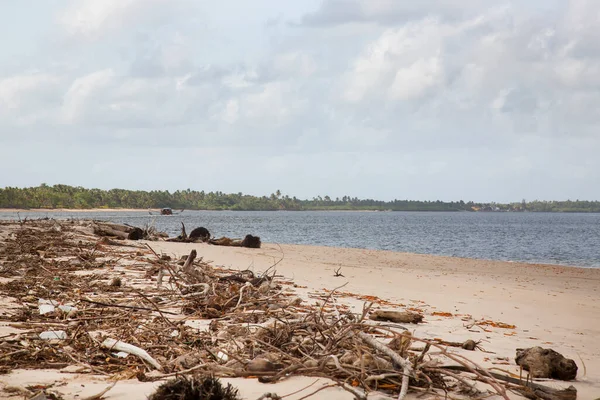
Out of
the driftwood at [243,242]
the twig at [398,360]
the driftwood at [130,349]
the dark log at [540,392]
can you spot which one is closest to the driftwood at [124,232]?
the driftwood at [243,242]

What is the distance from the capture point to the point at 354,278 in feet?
42.0

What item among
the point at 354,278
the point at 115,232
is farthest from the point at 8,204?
the point at 354,278

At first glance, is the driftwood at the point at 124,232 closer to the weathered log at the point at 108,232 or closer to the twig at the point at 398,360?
the weathered log at the point at 108,232

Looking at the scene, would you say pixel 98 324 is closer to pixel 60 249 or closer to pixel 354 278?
pixel 354 278

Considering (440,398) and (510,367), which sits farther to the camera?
(510,367)

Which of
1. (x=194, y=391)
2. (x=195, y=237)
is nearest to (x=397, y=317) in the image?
(x=194, y=391)

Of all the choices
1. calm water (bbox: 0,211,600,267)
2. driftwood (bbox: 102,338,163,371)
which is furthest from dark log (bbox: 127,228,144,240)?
driftwood (bbox: 102,338,163,371)

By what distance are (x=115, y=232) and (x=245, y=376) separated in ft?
60.0

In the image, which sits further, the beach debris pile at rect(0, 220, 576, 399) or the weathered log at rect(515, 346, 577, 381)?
the weathered log at rect(515, 346, 577, 381)

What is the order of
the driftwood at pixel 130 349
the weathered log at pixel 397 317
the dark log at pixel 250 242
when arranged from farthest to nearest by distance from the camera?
1. the dark log at pixel 250 242
2. the weathered log at pixel 397 317
3. the driftwood at pixel 130 349

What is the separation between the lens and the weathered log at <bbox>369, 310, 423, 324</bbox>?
6.41 metres

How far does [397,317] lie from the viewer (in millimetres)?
6414

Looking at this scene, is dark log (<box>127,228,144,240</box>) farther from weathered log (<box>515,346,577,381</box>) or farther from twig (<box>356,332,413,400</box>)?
weathered log (<box>515,346,577,381</box>)

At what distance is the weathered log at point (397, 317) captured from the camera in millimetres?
6410
